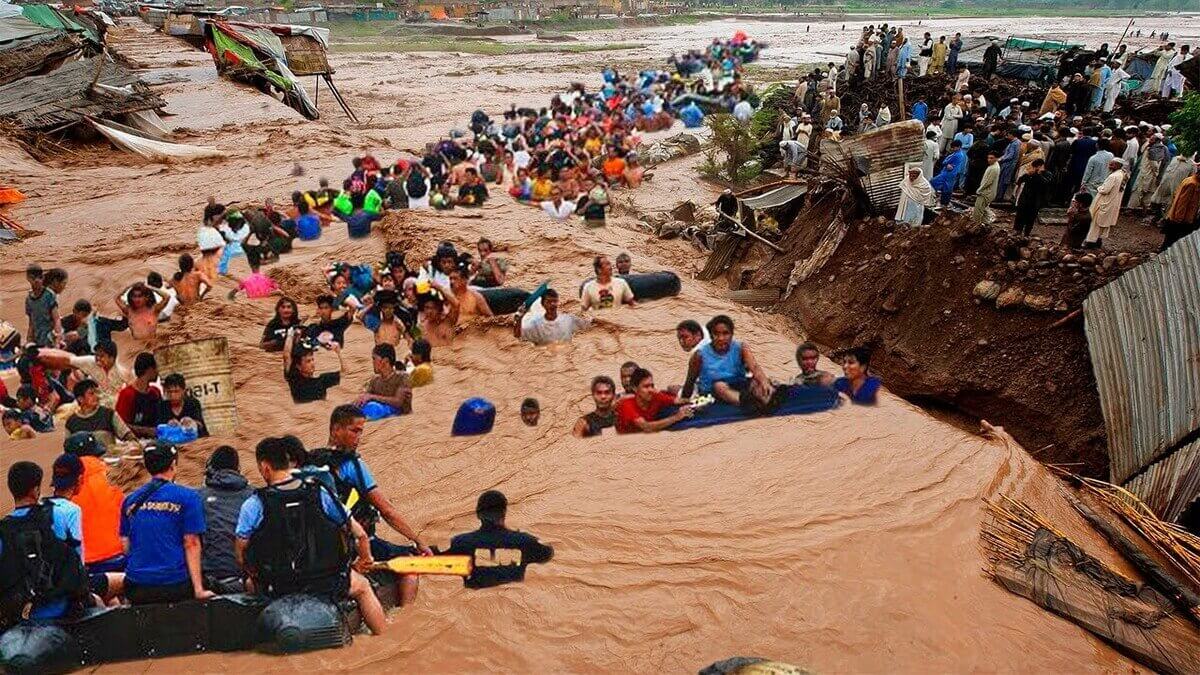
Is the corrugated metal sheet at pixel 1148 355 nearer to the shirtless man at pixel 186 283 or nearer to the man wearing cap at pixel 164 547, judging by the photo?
the man wearing cap at pixel 164 547

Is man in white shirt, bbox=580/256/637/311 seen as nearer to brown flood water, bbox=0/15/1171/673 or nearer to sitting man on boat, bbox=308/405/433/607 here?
brown flood water, bbox=0/15/1171/673

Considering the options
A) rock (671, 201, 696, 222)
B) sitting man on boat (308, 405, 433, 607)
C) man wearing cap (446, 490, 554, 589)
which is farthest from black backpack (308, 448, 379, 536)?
rock (671, 201, 696, 222)

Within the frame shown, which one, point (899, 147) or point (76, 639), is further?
point (899, 147)

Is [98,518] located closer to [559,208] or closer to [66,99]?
[559,208]

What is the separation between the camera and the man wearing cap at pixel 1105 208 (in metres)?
7.84

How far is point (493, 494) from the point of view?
518cm

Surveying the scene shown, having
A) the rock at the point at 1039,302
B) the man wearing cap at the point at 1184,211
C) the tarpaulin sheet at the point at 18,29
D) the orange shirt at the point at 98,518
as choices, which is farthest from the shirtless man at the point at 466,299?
the tarpaulin sheet at the point at 18,29

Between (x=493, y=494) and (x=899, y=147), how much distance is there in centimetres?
707

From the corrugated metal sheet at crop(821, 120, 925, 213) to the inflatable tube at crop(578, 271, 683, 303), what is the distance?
279 cm

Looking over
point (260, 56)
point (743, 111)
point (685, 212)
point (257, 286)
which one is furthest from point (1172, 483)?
point (260, 56)

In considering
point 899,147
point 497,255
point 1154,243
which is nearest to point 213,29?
point 497,255

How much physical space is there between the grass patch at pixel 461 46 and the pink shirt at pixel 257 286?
114 feet

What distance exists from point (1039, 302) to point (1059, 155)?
12.3ft

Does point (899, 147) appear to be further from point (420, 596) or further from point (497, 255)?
point (420, 596)
